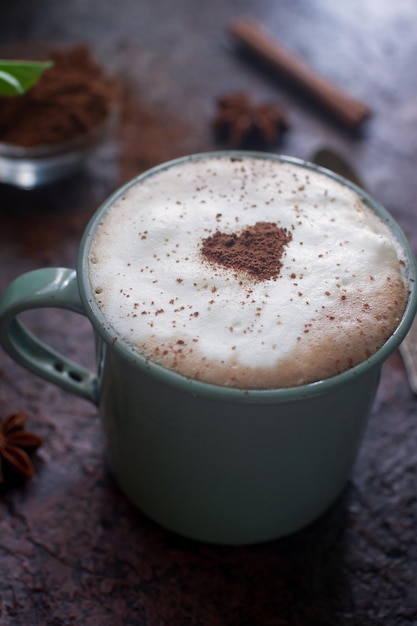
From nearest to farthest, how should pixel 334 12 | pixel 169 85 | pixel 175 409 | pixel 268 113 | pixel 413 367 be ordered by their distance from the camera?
pixel 175 409, pixel 413 367, pixel 268 113, pixel 169 85, pixel 334 12

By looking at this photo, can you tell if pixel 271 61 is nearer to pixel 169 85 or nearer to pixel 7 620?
pixel 169 85

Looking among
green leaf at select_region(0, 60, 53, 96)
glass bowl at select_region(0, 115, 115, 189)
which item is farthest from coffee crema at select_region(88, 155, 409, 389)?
glass bowl at select_region(0, 115, 115, 189)

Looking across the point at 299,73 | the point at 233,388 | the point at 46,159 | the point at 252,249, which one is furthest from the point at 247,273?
the point at 299,73

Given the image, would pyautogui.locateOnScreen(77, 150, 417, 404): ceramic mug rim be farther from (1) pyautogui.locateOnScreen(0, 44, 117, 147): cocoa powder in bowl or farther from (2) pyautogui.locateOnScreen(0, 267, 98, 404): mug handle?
(1) pyautogui.locateOnScreen(0, 44, 117, 147): cocoa powder in bowl

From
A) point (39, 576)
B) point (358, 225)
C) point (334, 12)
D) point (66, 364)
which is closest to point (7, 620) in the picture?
point (39, 576)

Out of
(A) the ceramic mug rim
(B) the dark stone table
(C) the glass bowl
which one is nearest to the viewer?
(A) the ceramic mug rim
